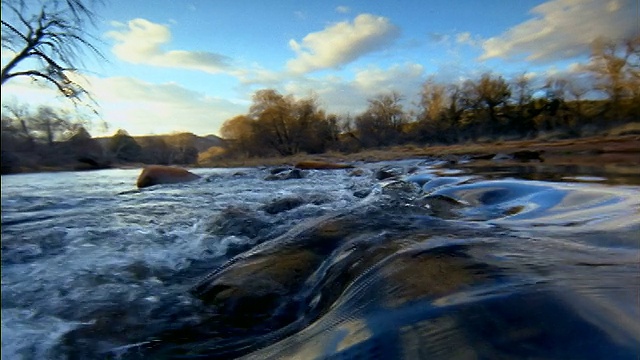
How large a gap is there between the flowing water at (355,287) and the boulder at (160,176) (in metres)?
7.48

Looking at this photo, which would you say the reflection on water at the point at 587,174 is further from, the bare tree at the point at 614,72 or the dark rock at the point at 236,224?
the bare tree at the point at 614,72

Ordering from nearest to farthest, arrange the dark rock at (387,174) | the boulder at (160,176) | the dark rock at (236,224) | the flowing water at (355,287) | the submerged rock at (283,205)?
the flowing water at (355,287), the dark rock at (236,224), the submerged rock at (283,205), the dark rock at (387,174), the boulder at (160,176)

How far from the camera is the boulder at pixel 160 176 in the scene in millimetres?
11165

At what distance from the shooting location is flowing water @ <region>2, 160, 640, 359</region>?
1093mm

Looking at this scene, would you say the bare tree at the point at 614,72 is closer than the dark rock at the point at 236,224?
No

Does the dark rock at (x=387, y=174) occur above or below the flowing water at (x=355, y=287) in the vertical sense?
below

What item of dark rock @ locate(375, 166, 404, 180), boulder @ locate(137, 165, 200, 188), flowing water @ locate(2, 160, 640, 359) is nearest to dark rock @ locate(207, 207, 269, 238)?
flowing water @ locate(2, 160, 640, 359)

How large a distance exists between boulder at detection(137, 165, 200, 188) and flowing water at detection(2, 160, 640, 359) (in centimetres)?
748

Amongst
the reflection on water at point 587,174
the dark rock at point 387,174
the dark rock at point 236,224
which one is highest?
the reflection on water at point 587,174

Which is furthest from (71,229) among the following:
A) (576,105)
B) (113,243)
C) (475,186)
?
(576,105)

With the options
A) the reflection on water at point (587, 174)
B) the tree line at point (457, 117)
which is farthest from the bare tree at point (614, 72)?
the reflection on water at point (587, 174)

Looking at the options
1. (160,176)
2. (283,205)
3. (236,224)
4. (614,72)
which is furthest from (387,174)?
(614,72)

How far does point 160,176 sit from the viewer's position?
461 inches

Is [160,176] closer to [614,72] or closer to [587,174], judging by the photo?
[587,174]
